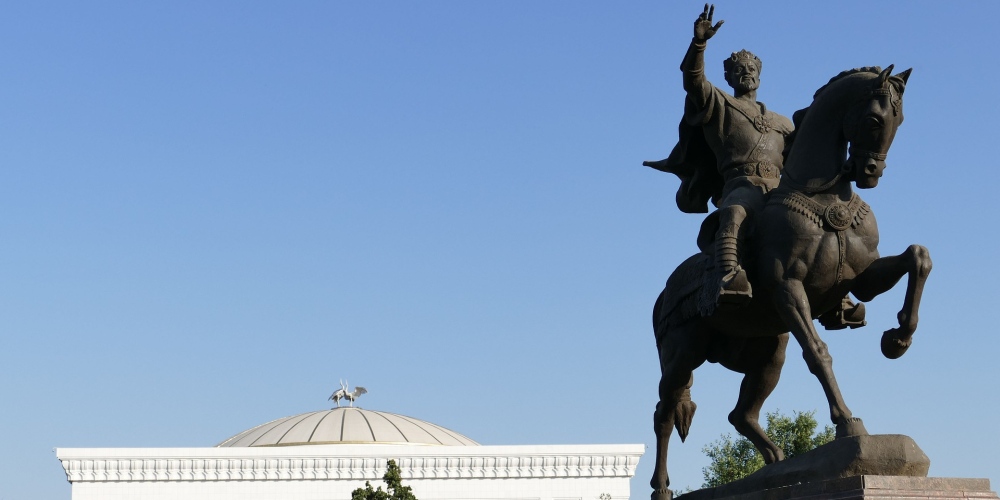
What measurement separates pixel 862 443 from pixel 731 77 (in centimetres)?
335

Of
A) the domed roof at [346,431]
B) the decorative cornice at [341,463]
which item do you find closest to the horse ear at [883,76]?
the decorative cornice at [341,463]

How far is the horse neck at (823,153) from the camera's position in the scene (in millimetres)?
8430

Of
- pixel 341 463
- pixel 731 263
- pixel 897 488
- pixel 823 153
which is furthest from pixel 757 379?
pixel 341 463

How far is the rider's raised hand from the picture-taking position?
8.99 metres

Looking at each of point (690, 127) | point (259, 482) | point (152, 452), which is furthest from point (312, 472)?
point (690, 127)

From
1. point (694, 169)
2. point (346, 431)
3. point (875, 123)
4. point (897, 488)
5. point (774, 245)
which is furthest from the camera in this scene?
point (346, 431)

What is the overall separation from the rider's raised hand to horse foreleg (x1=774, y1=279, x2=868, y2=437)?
180cm

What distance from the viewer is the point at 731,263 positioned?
8.40m

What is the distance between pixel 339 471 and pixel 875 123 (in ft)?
133

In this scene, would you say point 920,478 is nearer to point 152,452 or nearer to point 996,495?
point 996,495

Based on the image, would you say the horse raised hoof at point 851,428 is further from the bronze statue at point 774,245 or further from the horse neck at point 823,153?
the horse neck at point 823,153

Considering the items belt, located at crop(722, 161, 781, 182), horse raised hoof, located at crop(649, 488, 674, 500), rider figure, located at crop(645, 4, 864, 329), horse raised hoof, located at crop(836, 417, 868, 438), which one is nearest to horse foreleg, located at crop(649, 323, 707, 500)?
horse raised hoof, located at crop(649, 488, 674, 500)

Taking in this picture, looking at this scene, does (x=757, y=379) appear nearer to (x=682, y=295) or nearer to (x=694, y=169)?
(x=682, y=295)

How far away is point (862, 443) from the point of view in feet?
24.6
